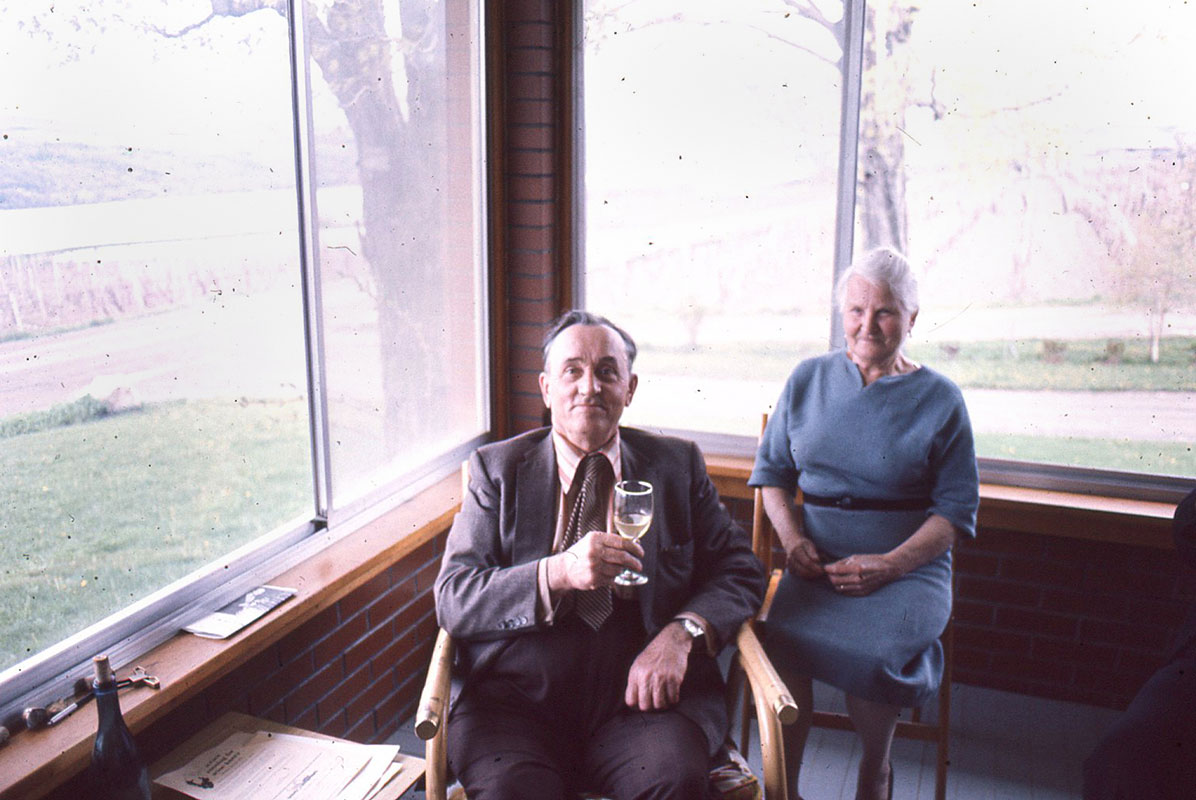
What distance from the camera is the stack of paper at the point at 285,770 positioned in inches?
67.0

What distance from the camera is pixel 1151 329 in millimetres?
2744

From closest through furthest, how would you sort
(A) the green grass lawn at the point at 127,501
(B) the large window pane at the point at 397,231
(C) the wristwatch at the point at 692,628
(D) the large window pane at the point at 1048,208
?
(A) the green grass lawn at the point at 127,501
(C) the wristwatch at the point at 692,628
(B) the large window pane at the point at 397,231
(D) the large window pane at the point at 1048,208

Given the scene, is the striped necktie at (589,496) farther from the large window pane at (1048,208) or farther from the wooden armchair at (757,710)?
the large window pane at (1048,208)

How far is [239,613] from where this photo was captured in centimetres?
207

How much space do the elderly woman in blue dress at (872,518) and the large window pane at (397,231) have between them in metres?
1.13

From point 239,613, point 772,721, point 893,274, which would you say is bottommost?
point 772,721

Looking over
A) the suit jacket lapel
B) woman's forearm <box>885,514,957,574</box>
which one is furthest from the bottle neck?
woman's forearm <box>885,514,957,574</box>

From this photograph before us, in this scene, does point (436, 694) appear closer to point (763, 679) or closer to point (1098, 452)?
point (763, 679)

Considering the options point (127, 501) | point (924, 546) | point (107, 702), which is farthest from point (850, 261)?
point (107, 702)

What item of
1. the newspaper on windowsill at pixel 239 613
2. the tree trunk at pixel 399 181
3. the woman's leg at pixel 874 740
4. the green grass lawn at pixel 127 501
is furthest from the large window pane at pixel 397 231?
the woman's leg at pixel 874 740

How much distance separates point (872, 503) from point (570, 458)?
82cm

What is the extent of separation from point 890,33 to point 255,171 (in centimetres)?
186

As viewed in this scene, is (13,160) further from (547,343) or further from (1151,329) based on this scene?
(1151,329)

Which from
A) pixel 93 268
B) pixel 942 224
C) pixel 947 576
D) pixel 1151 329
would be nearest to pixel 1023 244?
pixel 942 224
